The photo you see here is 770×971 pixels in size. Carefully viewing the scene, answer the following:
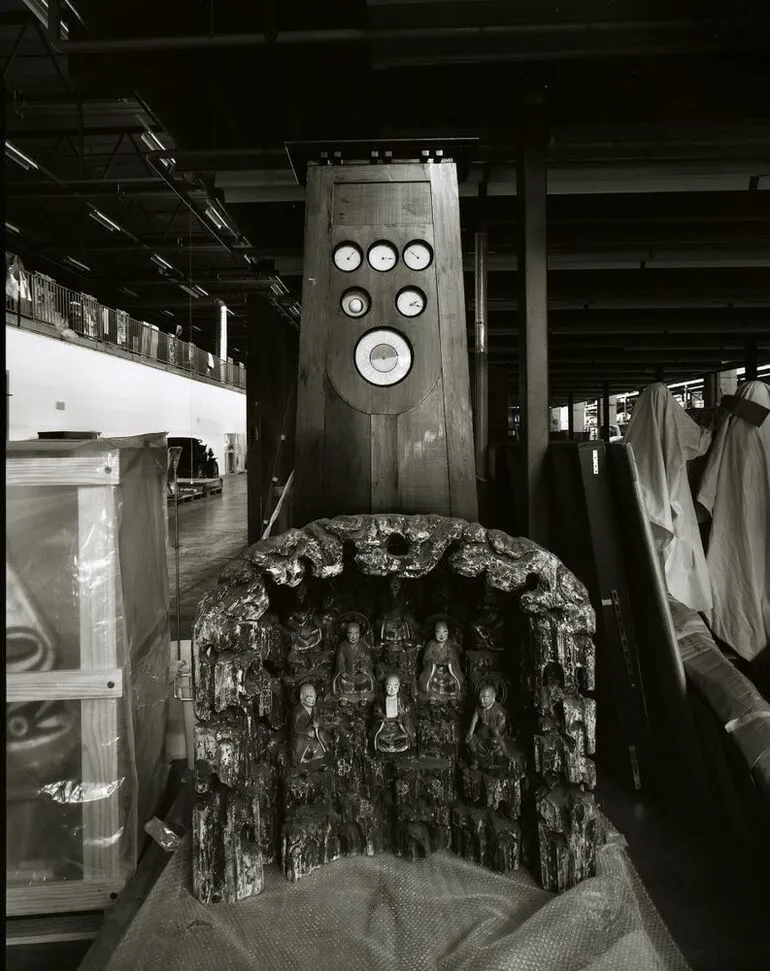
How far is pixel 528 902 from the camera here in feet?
6.57

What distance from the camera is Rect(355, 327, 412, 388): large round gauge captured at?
8.59 feet

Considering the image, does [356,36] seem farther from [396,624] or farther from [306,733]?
[306,733]

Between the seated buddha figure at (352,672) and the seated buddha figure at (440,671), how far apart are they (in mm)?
204

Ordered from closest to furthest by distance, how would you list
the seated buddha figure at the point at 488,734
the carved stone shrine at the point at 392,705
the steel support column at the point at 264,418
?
the carved stone shrine at the point at 392,705, the seated buddha figure at the point at 488,734, the steel support column at the point at 264,418

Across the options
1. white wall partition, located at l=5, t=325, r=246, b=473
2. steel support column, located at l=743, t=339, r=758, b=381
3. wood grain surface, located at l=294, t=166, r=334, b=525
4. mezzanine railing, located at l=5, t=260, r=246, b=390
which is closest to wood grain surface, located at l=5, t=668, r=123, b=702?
white wall partition, located at l=5, t=325, r=246, b=473

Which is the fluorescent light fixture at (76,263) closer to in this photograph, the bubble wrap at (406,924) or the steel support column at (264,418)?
the steel support column at (264,418)

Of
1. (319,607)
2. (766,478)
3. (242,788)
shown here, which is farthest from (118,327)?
(766,478)

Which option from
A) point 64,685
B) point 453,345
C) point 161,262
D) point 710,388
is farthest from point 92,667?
point 710,388

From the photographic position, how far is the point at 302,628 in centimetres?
236

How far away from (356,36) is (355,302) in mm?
1338

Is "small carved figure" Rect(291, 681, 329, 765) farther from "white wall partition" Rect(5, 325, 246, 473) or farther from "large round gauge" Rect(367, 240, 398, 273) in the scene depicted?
"large round gauge" Rect(367, 240, 398, 273)

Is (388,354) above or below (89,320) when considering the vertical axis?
below

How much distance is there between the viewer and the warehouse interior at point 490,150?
8.73ft

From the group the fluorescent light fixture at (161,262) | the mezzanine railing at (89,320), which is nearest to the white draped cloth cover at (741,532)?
the mezzanine railing at (89,320)
